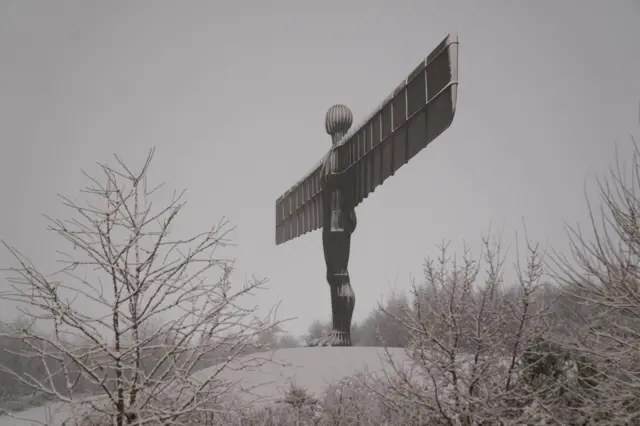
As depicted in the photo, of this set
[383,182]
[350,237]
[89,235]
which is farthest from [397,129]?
[89,235]

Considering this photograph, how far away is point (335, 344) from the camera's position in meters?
11.4

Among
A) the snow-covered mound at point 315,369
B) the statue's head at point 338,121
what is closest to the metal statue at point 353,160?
the statue's head at point 338,121

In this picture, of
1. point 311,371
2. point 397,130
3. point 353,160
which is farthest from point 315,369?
point 397,130

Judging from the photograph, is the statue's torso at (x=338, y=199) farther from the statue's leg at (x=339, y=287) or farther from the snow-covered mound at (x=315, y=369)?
the snow-covered mound at (x=315, y=369)

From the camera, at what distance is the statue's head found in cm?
1159

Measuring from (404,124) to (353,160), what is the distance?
2.38 metres

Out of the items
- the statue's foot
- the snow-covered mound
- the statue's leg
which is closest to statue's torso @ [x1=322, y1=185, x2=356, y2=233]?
the statue's leg

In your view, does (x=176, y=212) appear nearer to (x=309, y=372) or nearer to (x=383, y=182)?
(x=383, y=182)

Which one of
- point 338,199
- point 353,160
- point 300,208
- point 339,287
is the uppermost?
point 353,160

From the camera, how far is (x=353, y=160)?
10648mm

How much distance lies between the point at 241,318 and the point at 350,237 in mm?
8315

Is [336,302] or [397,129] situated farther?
[336,302]

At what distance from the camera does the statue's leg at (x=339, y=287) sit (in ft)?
37.3

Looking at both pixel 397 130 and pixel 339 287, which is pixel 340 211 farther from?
pixel 397 130
